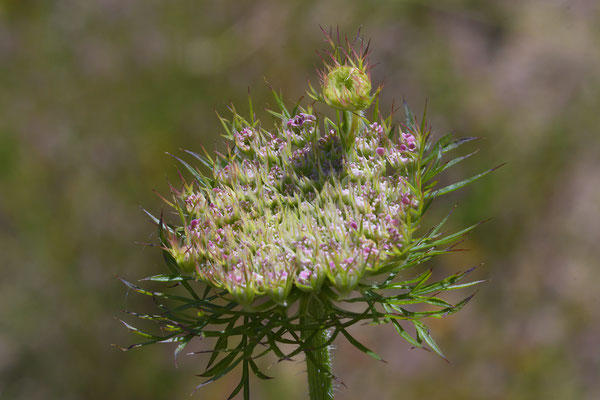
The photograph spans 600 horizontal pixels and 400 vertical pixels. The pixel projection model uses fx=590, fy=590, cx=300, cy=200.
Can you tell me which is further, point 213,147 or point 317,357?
point 213,147

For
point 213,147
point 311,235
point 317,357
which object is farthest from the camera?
point 213,147

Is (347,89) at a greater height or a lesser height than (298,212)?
greater

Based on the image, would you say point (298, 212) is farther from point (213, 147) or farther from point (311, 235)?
point (213, 147)

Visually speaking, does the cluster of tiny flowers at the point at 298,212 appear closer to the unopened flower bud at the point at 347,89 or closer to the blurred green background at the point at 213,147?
the unopened flower bud at the point at 347,89

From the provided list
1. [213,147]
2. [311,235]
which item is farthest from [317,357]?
[213,147]

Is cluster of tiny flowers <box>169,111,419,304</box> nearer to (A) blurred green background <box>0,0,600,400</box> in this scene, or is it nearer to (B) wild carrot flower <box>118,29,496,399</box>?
(B) wild carrot flower <box>118,29,496,399</box>

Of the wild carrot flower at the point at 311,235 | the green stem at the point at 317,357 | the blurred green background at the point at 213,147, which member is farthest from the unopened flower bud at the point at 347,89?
the blurred green background at the point at 213,147

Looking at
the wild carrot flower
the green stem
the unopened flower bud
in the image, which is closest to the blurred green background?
the green stem

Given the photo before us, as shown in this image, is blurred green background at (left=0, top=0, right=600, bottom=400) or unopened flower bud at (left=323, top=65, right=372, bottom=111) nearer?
unopened flower bud at (left=323, top=65, right=372, bottom=111)

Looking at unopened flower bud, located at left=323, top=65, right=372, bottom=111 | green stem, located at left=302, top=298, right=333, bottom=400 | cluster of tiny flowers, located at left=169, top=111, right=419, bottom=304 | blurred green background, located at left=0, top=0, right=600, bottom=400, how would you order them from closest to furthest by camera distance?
1. cluster of tiny flowers, located at left=169, top=111, right=419, bottom=304
2. green stem, located at left=302, top=298, right=333, bottom=400
3. unopened flower bud, located at left=323, top=65, right=372, bottom=111
4. blurred green background, located at left=0, top=0, right=600, bottom=400
